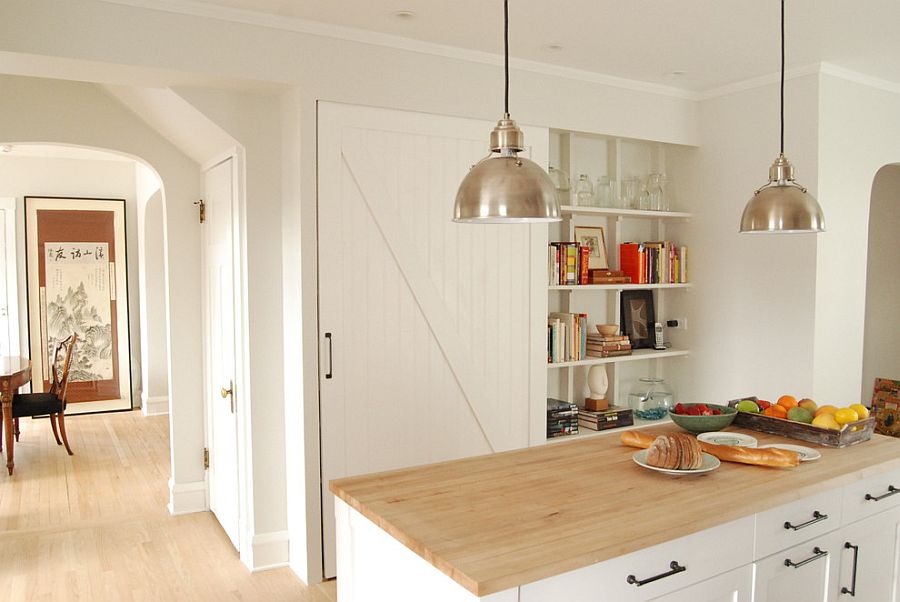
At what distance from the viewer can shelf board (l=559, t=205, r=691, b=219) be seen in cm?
442

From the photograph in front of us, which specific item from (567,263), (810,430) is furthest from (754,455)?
(567,263)

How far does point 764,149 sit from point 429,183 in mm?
2233

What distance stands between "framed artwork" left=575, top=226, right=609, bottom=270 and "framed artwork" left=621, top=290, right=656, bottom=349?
12.2 inches

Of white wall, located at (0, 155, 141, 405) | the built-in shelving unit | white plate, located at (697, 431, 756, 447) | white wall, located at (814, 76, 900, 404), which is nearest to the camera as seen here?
white plate, located at (697, 431, 756, 447)

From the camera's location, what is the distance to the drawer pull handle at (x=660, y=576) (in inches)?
71.2

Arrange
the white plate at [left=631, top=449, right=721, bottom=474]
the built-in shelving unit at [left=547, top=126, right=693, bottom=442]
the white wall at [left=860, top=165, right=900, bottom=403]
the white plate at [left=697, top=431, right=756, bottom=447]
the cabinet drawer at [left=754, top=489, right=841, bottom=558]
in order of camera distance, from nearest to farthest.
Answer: the cabinet drawer at [left=754, top=489, right=841, bottom=558]
the white plate at [left=631, top=449, right=721, bottom=474]
the white plate at [left=697, top=431, right=756, bottom=447]
the built-in shelving unit at [left=547, top=126, right=693, bottom=442]
the white wall at [left=860, top=165, right=900, bottom=403]

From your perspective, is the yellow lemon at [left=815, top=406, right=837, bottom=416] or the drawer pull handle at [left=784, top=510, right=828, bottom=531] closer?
the drawer pull handle at [left=784, top=510, right=828, bottom=531]

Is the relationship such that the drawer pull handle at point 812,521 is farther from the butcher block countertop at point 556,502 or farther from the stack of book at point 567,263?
the stack of book at point 567,263

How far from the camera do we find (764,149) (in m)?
4.50

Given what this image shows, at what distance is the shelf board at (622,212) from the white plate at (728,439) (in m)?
1.88

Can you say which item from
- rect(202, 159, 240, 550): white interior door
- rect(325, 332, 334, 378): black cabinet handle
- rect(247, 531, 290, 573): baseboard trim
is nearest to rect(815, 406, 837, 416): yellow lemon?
rect(325, 332, 334, 378): black cabinet handle

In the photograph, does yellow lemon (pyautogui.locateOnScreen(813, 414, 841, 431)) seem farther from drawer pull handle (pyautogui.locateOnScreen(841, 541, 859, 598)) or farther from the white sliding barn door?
the white sliding barn door

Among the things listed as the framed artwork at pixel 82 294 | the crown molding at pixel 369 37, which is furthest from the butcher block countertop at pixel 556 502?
the framed artwork at pixel 82 294

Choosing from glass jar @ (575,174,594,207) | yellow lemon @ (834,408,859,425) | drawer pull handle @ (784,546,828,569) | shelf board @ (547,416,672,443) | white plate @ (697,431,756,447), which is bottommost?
shelf board @ (547,416,672,443)
